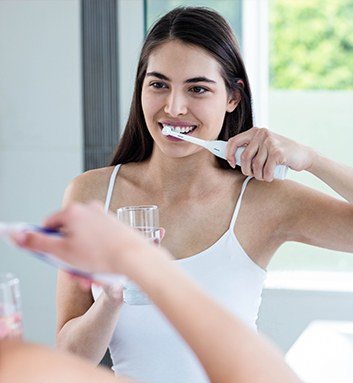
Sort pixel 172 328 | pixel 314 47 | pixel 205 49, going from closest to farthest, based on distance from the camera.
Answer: pixel 172 328, pixel 205 49, pixel 314 47

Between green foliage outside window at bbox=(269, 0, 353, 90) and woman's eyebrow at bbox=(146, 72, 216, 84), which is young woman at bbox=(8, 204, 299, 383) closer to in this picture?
woman's eyebrow at bbox=(146, 72, 216, 84)

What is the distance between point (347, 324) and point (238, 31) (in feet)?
3.37

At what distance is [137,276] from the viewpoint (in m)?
0.75

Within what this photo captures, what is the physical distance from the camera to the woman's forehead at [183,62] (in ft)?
5.96

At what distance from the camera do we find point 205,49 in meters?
1.84

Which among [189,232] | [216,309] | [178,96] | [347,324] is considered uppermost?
[178,96]

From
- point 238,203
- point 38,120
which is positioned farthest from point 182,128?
point 38,120

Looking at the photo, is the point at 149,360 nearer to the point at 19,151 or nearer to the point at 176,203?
the point at 176,203

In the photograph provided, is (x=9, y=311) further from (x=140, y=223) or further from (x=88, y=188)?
(x=88, y=188)

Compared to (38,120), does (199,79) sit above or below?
above

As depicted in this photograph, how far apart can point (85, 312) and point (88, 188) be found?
0.27m

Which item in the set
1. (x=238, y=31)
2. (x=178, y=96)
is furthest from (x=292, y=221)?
(x=238, y=31)

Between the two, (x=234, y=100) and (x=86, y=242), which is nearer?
(x=86, y=242)

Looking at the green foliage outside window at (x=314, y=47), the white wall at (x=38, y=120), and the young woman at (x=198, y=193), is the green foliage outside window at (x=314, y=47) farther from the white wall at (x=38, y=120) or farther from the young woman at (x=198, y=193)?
the young woman at (x=198, y=193)
